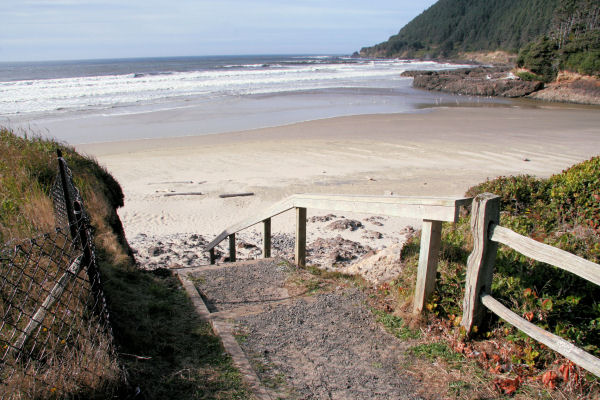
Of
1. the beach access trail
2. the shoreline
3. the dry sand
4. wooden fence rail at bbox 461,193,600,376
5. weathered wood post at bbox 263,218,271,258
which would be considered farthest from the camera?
the shoreline

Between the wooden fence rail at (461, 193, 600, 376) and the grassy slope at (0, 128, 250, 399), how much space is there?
6.06 feet

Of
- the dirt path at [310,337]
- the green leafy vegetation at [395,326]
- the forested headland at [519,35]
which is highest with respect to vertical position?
the forested headland at [519,35]

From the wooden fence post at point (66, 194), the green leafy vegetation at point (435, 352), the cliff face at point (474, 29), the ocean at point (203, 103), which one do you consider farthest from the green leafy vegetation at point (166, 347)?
the cliff face at point (474, 29)

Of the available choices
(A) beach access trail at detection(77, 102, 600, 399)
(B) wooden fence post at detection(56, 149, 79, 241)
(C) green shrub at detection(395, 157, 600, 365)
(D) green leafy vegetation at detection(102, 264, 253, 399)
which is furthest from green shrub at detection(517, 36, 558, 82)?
(B) wooden fence post at detection(56, 149, 79, 241)

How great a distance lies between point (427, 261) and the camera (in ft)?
12.2

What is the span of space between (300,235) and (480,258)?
2.96 metres

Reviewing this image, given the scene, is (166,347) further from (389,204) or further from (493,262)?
(493,262)

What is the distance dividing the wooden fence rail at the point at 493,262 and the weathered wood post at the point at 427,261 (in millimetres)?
348

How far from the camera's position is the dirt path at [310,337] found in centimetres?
317

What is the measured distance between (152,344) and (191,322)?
649 millimetres

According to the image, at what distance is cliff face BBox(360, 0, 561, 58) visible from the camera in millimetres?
117625

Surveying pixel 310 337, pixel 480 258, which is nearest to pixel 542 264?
pixel 480 258

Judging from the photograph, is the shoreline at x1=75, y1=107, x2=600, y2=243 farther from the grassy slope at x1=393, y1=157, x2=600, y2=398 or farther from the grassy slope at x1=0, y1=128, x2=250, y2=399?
the grassy slope at x1=393, y1=157, x2=600, y2=398

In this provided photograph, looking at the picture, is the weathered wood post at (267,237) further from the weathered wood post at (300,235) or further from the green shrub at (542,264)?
the green shrub at (542,264)
